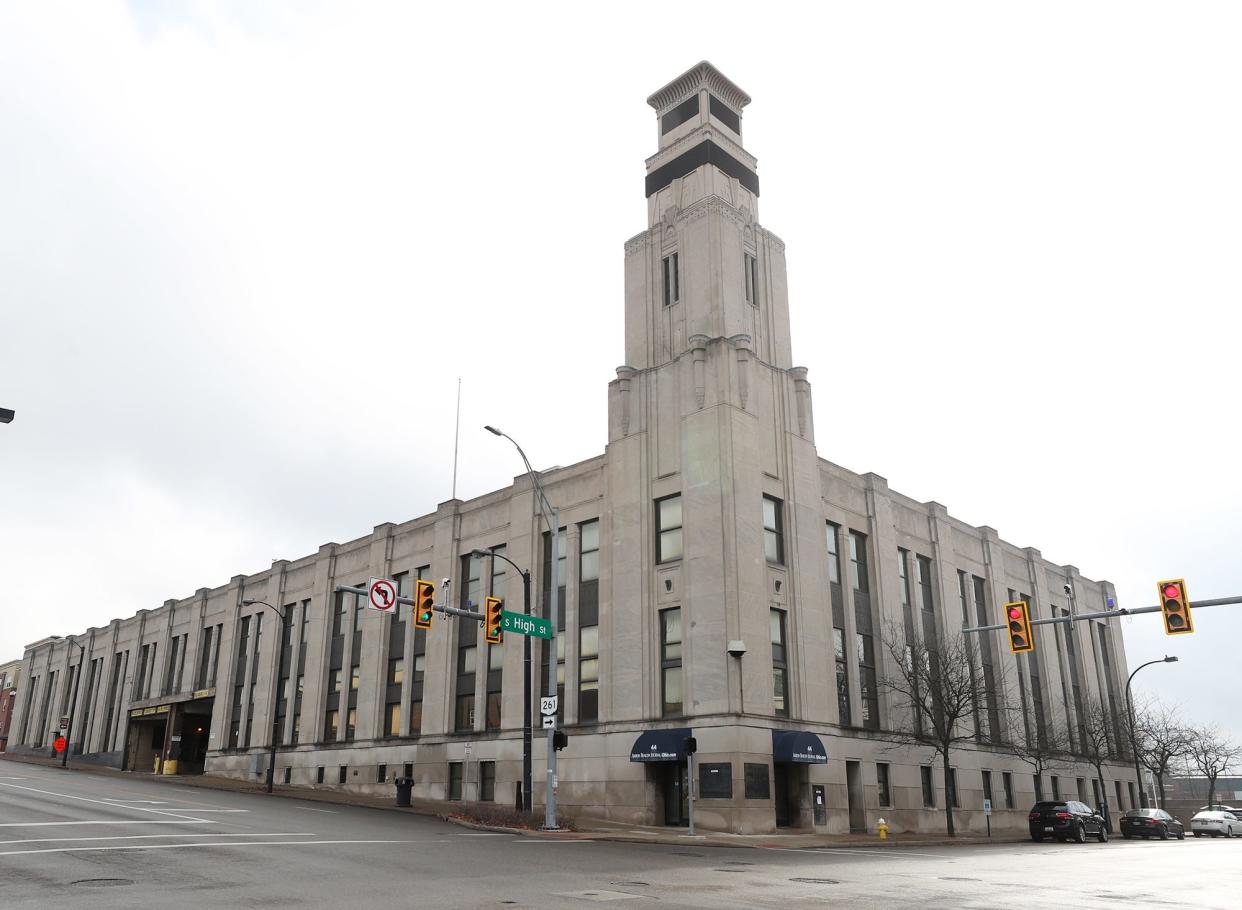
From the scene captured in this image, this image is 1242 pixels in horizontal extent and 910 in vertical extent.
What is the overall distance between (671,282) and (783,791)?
75.5ft

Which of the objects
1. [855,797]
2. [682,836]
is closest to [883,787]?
[855,797]

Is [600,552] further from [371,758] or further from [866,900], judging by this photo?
[866,900]

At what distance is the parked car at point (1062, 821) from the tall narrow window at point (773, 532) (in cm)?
1357

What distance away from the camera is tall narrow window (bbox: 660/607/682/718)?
36062mm

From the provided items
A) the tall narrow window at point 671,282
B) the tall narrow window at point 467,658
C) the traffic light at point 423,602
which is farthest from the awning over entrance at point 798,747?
the tall narrow window at point 671,282

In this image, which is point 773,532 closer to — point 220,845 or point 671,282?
point 671,282

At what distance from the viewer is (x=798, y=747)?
33844 millimetres

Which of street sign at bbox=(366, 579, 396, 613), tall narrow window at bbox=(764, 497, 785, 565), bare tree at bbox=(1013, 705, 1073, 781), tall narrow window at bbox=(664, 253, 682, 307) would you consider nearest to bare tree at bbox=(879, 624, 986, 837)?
bare tree at bbox=(1013, 705, 1073, 781)

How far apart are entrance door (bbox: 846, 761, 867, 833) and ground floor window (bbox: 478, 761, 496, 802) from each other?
1571 centimetres

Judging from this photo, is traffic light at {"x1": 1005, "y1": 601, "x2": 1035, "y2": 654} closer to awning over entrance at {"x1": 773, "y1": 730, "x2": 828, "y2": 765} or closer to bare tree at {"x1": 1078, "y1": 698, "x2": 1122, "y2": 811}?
awning over entrance at {"x1": 773, "y1": 730, "x2": 828, "y2": 765}

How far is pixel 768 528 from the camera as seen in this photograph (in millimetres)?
38250

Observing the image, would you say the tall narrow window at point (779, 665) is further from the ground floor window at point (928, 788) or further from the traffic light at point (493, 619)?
the traffic light at point (493, 619)

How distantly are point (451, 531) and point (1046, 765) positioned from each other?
34.4 m

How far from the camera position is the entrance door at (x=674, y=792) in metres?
35.1
